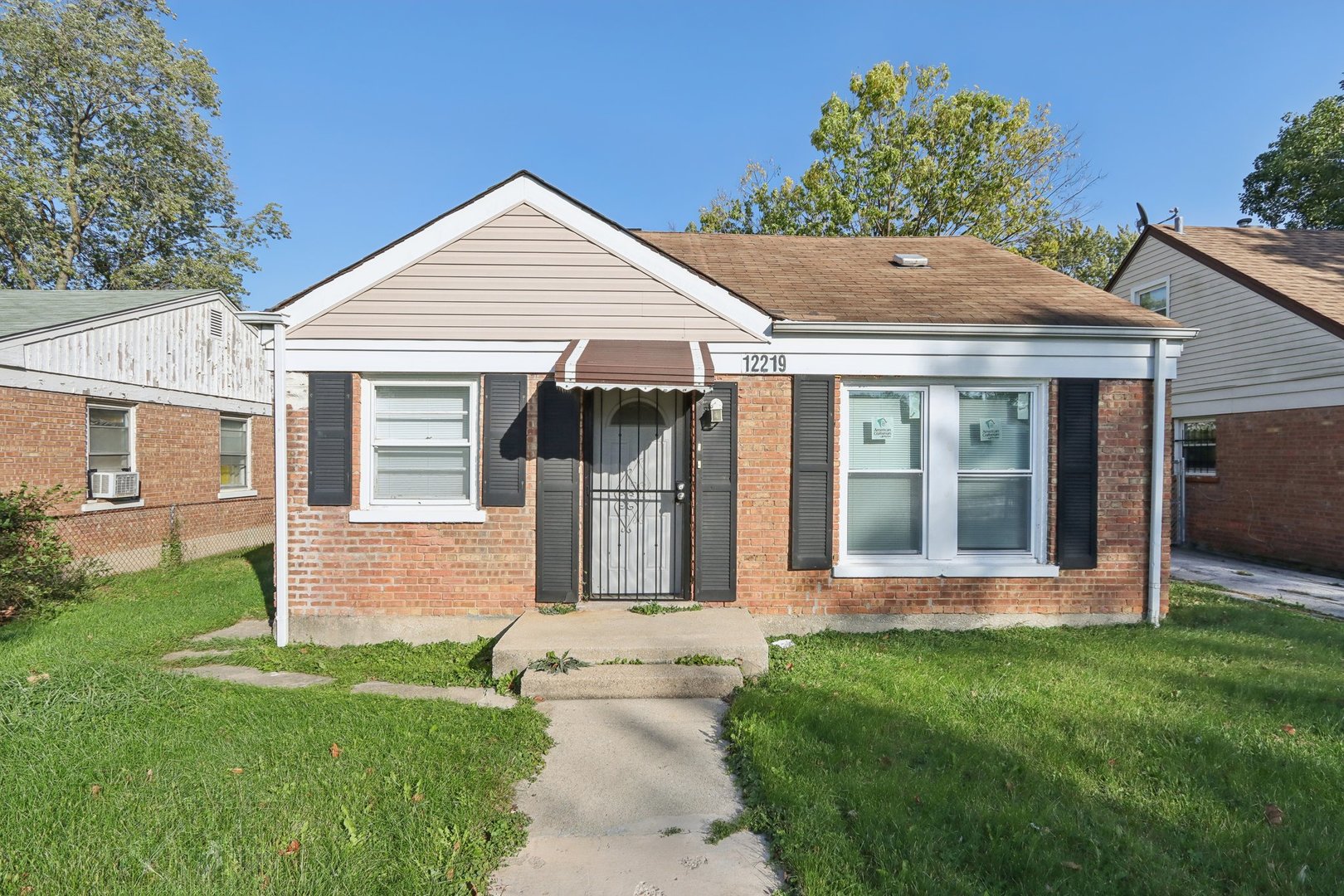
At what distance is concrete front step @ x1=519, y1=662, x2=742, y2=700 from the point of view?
503cm

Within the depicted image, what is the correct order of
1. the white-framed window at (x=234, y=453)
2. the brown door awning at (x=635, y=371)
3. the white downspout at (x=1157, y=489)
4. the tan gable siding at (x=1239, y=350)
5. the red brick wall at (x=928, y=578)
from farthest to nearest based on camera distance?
the white-framed window at (x=234, y=453)
the tan gable siding at (x=1239, y=350)
the white downspout at (x=1157, y=489)
the red brick wall at (x=928, y=578)
the brown door awning at (x=635, y=371)

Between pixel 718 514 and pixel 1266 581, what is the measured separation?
8718mm

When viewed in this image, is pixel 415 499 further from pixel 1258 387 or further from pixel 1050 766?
pixel 1258 387

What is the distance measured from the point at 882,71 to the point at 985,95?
122 inches

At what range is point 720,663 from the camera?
5238 millimetres

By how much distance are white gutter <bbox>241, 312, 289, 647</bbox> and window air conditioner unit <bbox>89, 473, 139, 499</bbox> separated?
5.74 meters

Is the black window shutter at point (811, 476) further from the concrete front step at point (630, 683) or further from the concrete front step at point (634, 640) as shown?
the concrete front step at point (630, 683)

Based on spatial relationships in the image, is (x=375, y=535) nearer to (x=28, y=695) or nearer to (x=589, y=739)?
(x=28, y=695)

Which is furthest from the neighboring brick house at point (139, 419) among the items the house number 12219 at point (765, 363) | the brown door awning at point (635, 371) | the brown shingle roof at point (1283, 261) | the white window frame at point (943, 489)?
the brown shingle roof at point (1283, 261)

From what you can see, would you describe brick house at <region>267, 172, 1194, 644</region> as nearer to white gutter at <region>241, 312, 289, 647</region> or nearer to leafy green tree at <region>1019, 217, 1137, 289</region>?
white gutter at <region>241, 312, 289, 647</region>

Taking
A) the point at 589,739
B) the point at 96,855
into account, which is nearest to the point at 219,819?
the point at 96,855

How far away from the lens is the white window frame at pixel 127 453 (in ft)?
31.8

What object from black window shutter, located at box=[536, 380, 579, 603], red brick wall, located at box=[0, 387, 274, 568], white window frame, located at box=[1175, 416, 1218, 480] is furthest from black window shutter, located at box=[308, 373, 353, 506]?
white window frame, located at box=[1175, 416, 1218, 480]

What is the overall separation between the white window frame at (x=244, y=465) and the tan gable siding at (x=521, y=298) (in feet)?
26.7
